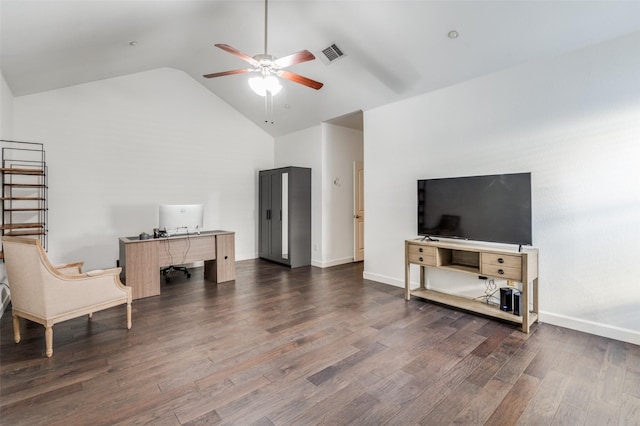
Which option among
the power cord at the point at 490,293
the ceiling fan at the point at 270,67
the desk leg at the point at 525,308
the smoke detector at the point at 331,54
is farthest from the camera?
the smoke detector at the point at 331,54

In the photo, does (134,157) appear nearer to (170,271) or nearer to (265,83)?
(170,271)

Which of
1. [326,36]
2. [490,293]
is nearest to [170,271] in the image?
[326,36]

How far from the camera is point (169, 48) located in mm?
4711

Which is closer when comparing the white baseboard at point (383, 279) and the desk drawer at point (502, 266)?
the desk drawer at point (502, 266)

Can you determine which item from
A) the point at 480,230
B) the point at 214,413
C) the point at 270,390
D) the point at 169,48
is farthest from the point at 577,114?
the point at 169,48

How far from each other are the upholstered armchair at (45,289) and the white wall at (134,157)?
2.39 metres

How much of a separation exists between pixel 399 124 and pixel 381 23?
1.51 meters

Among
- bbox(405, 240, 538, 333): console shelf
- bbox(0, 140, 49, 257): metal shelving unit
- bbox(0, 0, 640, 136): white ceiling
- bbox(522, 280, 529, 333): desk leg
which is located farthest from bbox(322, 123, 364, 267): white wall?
bbox(0, 140, 49, 257): metal shelving unit

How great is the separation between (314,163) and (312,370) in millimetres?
4430

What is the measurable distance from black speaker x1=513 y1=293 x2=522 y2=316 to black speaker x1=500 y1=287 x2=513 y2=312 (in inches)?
1.8

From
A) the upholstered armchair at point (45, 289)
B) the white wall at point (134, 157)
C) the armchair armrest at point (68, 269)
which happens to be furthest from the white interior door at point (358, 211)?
the armchair armrest at point (68, 269)

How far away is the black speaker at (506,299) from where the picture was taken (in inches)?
131

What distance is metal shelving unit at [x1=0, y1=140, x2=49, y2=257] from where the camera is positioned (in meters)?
4.28

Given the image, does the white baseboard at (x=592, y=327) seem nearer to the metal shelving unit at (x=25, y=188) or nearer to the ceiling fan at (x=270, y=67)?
the ceiling fan at (x=270, y=67)
